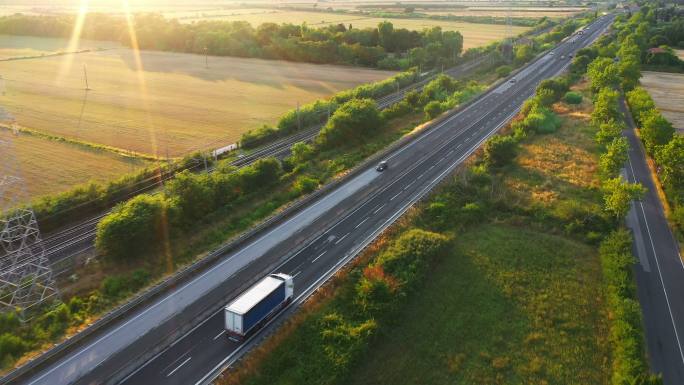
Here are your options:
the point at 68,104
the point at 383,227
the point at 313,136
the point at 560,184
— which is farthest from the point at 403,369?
the point at 68,104

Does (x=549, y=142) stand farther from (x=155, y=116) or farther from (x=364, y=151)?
(x=155, y=116)

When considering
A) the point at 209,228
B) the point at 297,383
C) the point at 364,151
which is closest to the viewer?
the point at 297,383

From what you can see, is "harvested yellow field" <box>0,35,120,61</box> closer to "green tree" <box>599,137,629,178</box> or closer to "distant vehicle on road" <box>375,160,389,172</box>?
"distant vehicle on road" <box>375,160,389,172</box>

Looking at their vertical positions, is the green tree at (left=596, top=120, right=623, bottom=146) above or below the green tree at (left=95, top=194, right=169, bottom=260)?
above

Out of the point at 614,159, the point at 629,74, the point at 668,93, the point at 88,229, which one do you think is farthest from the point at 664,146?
the point at 88,229

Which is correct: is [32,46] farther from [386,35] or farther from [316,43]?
[386,35]

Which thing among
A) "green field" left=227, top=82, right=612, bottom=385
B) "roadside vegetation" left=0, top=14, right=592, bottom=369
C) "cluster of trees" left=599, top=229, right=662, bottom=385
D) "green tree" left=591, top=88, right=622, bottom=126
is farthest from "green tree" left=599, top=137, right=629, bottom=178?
"roadside vegetation" left=0, top=14, right=592, bottom=369

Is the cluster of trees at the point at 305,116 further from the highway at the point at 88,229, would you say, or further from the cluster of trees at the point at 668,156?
the cluster of trees at the point at 668,156
